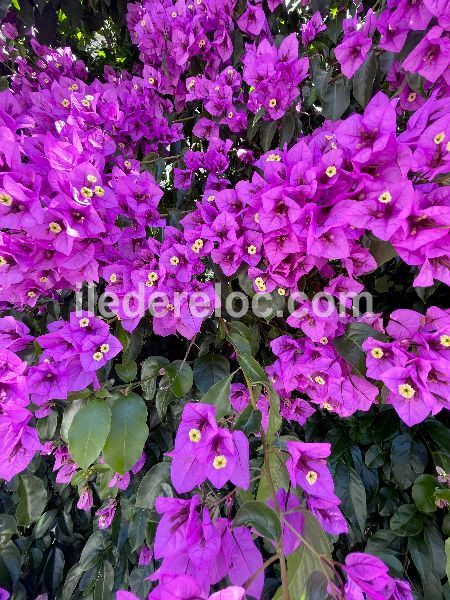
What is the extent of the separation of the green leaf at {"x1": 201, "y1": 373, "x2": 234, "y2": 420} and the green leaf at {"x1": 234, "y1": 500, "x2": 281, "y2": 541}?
0.52 ft

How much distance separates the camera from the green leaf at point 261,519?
0.48 meters

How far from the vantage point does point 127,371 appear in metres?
0.83

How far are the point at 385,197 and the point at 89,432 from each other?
55 centimetres

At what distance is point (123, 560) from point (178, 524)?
86 cm

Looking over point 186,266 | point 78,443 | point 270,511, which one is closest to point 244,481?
point 270,511

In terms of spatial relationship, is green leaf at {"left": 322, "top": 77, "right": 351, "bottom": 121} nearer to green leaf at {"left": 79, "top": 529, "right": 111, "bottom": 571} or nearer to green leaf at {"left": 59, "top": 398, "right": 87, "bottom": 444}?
green leaf at {"left": 59, "top": 398, "right": 87, "bottom": 444}

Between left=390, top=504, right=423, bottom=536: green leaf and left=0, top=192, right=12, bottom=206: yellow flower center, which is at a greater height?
Result: left=0, top=192, right=12, bottom=206: yellow flower center

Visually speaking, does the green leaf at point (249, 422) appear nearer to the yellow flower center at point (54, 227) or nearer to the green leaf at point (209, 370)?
the green leaf at point (209, 370)

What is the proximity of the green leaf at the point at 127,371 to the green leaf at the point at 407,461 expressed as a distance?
0.65m

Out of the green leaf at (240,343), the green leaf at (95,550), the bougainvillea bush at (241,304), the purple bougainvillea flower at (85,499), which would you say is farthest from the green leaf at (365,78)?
the green leaf at (95,550)

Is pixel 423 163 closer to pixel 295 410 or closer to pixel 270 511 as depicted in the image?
pixel 270 511

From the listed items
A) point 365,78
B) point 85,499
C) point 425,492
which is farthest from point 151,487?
point 365,78

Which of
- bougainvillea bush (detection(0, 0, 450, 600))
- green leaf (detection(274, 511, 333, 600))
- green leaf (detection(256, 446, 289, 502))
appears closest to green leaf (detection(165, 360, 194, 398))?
bougainvillea bush (detection(0, 0, 450, 600))

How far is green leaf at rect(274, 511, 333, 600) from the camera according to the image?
0.54m
